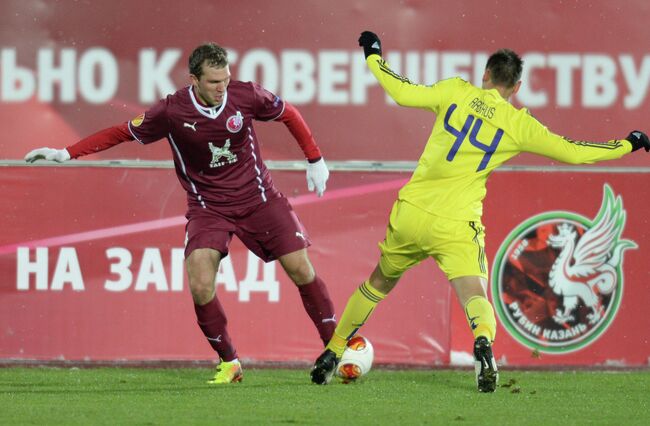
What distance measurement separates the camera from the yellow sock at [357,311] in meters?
7.99

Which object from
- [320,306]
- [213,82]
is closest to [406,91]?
[213,82]

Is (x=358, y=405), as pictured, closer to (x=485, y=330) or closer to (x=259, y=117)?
(x=485, y=330)

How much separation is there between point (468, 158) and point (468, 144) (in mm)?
78

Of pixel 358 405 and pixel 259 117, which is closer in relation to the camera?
pixel 358 405

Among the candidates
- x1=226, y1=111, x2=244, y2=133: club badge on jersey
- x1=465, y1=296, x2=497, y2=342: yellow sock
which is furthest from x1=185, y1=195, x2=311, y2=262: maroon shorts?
x1=465, y1=296, x2=497, y2=342: yellow sock

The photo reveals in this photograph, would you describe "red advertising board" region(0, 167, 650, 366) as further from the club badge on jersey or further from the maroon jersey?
the club badge on jersey

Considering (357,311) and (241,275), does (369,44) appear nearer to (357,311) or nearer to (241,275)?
(357,311)

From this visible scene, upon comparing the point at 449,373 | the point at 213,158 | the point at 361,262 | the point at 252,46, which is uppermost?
the point at 252,46

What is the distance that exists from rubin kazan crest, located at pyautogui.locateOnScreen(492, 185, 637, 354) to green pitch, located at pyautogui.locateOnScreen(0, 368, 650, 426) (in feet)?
0.92

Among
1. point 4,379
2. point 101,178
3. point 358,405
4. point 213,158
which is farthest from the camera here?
point 101,178

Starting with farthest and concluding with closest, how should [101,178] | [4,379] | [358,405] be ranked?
[101,178]
[4,379]
[358,405]

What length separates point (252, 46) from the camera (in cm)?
934

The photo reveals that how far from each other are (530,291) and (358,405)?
2.36 meters

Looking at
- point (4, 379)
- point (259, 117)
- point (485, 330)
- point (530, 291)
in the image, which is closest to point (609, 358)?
point (530, 291)
